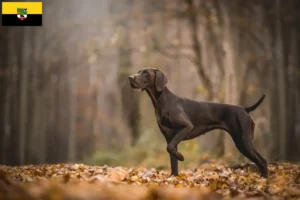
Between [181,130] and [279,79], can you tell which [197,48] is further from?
[181,130]

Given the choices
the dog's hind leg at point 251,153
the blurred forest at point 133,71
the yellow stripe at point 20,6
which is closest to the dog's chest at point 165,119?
the dog's hind leg at point 251,153

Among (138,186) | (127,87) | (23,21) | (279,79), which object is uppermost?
(23,21)

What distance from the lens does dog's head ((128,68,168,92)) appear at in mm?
5277

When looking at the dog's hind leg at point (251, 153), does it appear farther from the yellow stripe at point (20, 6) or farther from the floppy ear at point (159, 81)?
the yellow stripe at point (20, 6)

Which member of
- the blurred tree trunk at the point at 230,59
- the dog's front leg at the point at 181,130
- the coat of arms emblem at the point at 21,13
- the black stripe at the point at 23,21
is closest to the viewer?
the dog's front leg at the point at 181,130

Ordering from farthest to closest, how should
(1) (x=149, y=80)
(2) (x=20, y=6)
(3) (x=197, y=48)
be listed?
Result: (3) (x=197, y=48)
(2) (x=20, y=6)
(1) (x=149, y=80)

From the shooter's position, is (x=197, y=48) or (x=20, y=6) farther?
(x=197, y=48)

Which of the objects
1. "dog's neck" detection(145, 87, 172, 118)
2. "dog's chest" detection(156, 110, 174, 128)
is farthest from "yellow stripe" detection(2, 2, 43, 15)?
"dog's chest" detection(156, 110, 174, 128)

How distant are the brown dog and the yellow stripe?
3861 mm

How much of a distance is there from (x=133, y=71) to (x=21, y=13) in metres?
6.52

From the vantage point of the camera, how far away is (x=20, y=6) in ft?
26.0

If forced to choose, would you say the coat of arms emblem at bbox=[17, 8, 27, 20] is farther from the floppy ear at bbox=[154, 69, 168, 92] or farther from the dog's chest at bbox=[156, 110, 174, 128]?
the dog's chest at bbox=[156, 110, 174, 128]

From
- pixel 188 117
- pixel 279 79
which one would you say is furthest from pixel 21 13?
pixel 279 79

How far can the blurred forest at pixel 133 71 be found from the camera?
1096 centimetres
